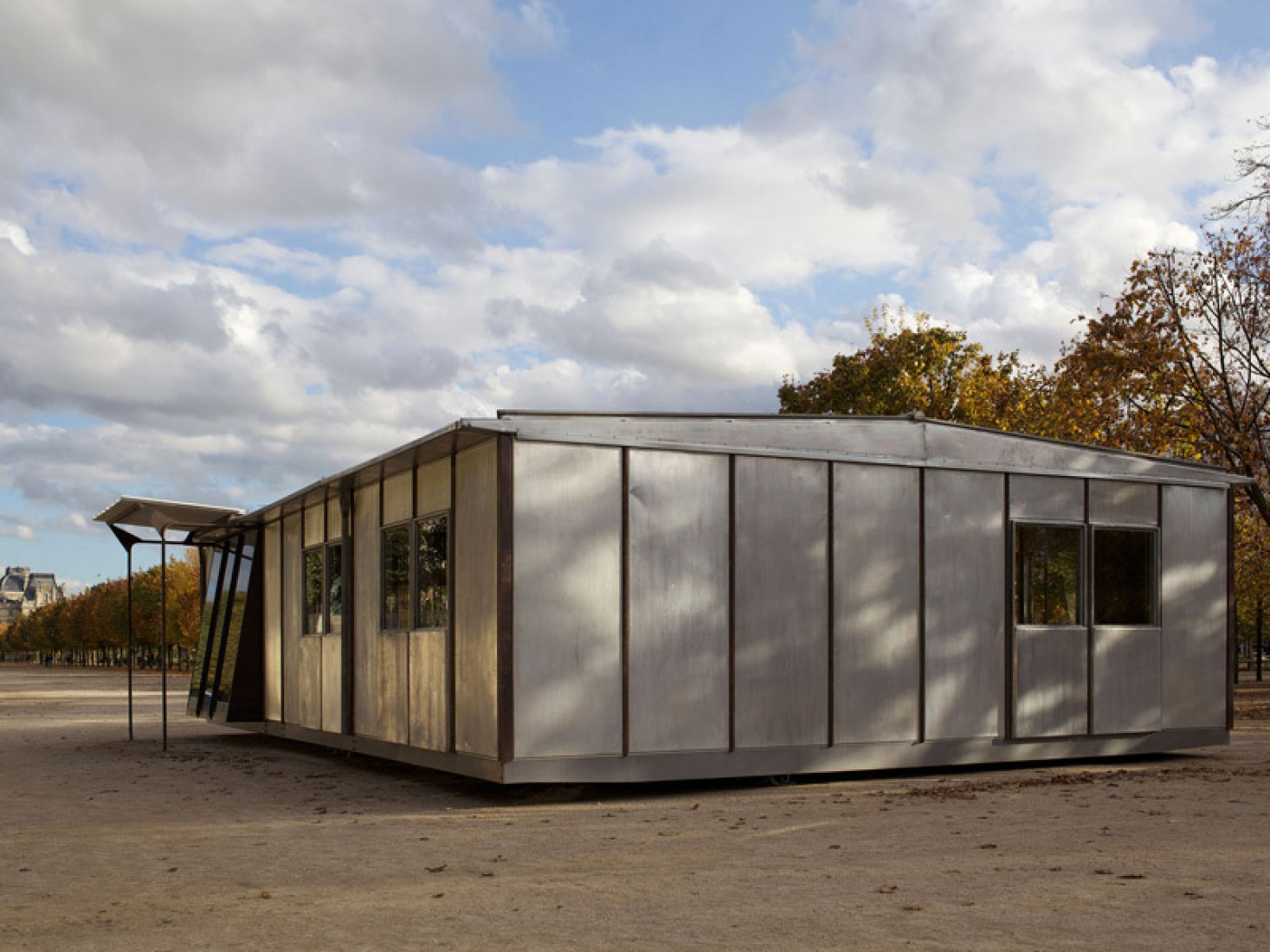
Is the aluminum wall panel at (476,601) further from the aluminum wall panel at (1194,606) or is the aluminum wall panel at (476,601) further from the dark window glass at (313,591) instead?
the aluminum wall panel at (1194,606)

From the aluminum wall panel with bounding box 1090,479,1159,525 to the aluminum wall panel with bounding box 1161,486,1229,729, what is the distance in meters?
0.23

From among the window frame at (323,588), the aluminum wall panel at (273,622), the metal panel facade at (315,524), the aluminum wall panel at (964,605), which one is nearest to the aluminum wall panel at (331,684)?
the window frame at (323,588)

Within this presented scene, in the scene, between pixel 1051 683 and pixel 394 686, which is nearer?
pixel 394 686

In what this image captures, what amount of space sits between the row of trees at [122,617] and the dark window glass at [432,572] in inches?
Answer: 1925

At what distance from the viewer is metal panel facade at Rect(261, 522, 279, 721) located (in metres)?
20.3

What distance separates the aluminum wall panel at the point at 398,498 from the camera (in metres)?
15.3

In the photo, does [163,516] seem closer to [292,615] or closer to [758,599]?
[292,615]

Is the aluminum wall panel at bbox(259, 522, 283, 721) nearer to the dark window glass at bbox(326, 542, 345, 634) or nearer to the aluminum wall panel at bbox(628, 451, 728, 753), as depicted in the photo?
the dark window glass at bbox(326, 542, 345, 634)

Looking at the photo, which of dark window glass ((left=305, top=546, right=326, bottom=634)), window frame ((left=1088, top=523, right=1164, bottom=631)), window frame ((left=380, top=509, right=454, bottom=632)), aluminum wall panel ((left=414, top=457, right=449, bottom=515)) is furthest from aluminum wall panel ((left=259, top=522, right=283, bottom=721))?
window frame ((left=1088, top=523, right=1164, bottom=631))

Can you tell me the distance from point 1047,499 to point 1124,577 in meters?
1.61

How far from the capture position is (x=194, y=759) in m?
18.3

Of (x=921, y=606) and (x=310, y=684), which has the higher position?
(x=921, y=606)

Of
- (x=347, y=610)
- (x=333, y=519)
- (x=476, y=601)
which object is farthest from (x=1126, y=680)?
(x=333, y=519)

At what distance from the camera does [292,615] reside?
64.6 ft
